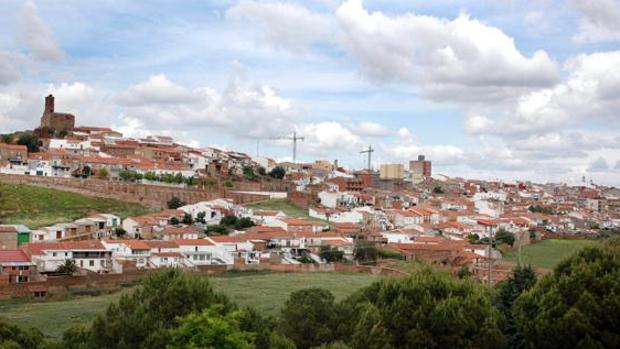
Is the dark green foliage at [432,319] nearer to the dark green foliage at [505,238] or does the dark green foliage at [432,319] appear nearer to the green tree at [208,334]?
the green tree at [208,334]

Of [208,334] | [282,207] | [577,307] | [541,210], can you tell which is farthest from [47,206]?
[541,210]

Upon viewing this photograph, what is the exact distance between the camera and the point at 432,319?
16.1m

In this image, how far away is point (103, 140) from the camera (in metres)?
84.3

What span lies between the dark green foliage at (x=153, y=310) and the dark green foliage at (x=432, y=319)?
3.62m

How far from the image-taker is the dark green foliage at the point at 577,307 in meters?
15.0

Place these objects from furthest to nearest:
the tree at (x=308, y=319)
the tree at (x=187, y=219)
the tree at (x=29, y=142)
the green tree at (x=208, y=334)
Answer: the tree at (x=29, y=142), the tree at (x=187, y=219), the tree at (x=308, y=319), the green tree at (x=208, y=334)

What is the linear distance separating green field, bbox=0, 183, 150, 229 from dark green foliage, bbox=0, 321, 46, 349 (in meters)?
31.9

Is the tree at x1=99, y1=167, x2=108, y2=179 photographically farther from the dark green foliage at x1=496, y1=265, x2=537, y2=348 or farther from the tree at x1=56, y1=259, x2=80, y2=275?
the dark green foliage at x1=496, y1=265, x2=537, y2=348

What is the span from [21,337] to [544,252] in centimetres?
4380

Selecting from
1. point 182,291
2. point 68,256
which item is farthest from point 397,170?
point 182,291

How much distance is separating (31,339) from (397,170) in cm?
10470

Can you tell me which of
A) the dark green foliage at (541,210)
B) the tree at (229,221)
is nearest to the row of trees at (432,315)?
the tree at (229,221)

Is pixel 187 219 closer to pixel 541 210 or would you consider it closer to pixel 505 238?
pixel 505 238

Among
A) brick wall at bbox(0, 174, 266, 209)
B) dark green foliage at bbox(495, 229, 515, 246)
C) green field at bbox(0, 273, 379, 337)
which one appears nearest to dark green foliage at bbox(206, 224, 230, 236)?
green field at bbox(0, 273, 379, 337)
